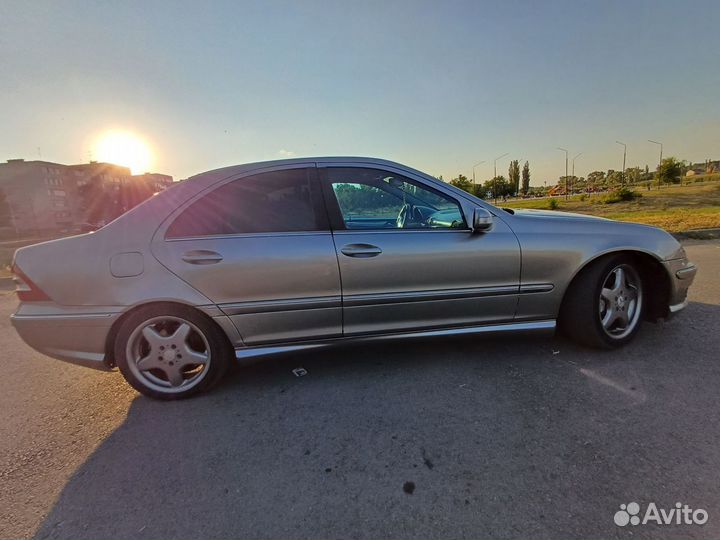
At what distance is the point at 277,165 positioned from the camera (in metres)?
2.54

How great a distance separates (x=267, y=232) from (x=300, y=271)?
0.36 m

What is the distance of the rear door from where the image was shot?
230 centimetres

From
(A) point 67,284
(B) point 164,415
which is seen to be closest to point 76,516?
(B) point 164,415

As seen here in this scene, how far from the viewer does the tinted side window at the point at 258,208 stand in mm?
2371

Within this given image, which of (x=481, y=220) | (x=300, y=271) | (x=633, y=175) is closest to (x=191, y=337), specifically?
(x=300, y=271)

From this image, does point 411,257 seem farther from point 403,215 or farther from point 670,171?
point 670,171

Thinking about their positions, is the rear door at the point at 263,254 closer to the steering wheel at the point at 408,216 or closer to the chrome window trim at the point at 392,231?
the chrome window trim at the point at 392,231

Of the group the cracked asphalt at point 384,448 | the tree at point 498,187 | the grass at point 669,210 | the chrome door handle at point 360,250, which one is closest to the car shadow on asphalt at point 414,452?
the cracked asphalt at point 384,448

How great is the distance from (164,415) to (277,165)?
1909mm

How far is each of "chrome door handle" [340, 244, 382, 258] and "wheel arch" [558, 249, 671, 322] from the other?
5.12 feet

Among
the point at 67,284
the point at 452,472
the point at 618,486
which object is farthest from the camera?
the point at 67,284

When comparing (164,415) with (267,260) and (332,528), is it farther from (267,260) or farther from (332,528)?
(332,528)

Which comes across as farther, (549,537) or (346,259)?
(346,259)

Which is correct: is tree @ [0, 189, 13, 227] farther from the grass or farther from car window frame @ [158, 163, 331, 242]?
car window frame @ [158, 163, 331, 242]
